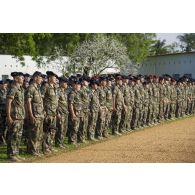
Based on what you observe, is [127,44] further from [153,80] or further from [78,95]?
[78,95]

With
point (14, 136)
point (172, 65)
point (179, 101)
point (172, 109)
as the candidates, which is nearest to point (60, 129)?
point (14, 136)

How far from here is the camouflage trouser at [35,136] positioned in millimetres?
10547

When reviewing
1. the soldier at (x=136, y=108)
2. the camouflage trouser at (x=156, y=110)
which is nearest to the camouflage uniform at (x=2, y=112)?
the soldier at (x=136, y=108)

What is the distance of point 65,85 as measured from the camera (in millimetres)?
12203

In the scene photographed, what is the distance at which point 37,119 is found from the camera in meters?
10.6

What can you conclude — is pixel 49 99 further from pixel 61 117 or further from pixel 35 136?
pixel 35 136

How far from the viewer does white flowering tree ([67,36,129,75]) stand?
24.1 meters

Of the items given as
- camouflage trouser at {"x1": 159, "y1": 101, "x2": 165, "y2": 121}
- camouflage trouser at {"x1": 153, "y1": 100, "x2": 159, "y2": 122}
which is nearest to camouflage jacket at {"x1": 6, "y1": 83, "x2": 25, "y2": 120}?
camouflage trouser at {"x1": 153, "y1": 100, "x2": 159, "y2": 122}

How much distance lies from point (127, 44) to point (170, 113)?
12711 millimetres

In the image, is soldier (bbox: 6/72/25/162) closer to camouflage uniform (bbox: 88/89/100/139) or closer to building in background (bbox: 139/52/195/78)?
camouflage uniform (bbox: 88/89/100/139)

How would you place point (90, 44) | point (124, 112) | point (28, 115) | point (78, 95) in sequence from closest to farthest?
point (28, 115)
point (78, 95)
point (124, 112)
point (90, 44)

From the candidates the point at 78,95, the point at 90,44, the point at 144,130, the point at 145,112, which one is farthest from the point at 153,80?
the point at 90,44

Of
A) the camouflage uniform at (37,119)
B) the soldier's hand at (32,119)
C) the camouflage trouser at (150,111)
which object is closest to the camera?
the soldier's hand at (32,119)

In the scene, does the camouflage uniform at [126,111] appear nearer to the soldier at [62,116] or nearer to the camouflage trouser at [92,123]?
the camouflage trouser at [92,123]
